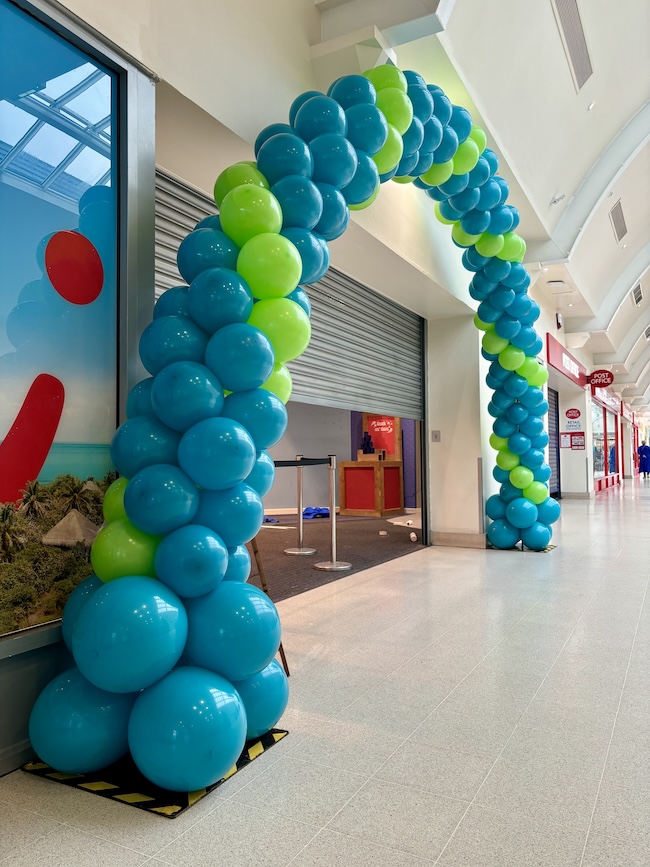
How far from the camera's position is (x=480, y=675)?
281 cm

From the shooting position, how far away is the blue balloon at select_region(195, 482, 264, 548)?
1.97 metres

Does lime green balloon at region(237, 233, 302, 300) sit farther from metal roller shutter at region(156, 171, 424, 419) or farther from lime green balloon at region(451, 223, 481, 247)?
lime green balloon at region(451, 223, 481, 247)

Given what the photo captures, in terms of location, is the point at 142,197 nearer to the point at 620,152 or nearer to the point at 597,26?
the point at 597,26

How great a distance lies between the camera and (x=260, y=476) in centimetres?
219

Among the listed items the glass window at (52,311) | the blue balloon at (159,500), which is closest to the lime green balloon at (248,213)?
the glass window at (52,311)

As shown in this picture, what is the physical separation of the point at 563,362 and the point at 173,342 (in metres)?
10.4

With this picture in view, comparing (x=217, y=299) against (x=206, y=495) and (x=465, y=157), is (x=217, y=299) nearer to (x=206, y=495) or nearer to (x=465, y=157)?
(x=206, y=495)

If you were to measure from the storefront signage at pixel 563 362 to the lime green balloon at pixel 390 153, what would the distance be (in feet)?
24.3

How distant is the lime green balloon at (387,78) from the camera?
3.14m

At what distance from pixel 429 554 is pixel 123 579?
15.9ft

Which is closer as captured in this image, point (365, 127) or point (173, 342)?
point (173, 342)

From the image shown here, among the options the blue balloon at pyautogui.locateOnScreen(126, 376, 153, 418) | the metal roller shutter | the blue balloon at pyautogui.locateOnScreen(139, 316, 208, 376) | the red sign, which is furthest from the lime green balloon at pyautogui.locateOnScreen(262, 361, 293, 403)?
the red sign

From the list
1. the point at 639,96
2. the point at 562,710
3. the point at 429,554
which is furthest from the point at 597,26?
the point at 562,710

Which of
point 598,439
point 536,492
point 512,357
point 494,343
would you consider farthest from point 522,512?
point 598,439
